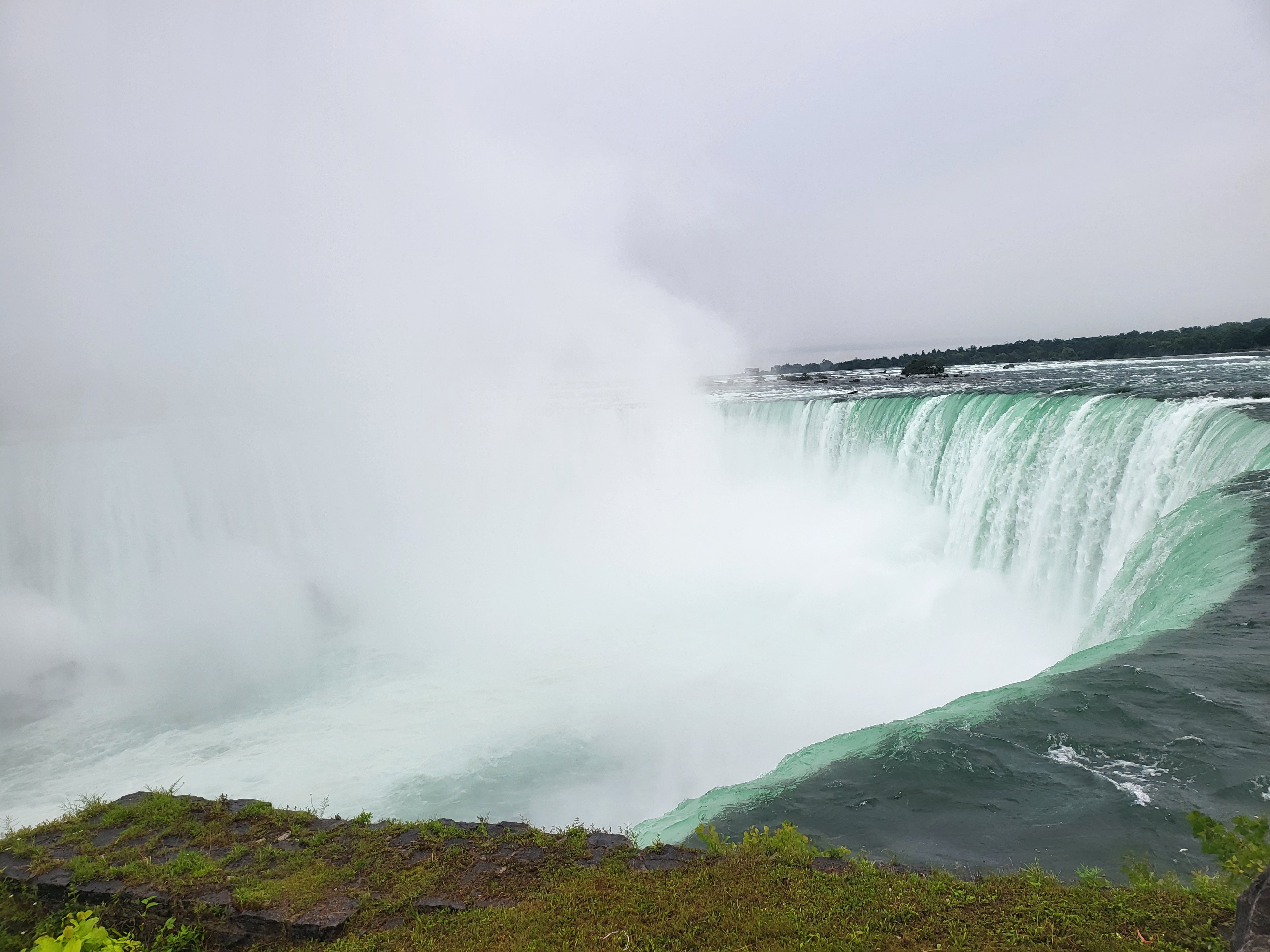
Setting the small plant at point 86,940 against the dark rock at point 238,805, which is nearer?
the small plant at point 86,940

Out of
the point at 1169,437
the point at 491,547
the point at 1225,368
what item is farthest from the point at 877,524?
the point at 1225,368

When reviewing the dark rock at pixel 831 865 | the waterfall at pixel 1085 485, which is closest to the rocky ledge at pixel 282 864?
the dark rock at pixel 831 865

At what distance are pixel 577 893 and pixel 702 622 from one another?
11175 mm

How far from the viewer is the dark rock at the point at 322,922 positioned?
3.72 m

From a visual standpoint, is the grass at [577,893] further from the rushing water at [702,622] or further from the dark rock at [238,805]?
the rushing water at [702,622]

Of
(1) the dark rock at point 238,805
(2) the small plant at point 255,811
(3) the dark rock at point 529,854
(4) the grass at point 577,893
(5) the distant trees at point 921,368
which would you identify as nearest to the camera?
(4) the grass at point 577,893

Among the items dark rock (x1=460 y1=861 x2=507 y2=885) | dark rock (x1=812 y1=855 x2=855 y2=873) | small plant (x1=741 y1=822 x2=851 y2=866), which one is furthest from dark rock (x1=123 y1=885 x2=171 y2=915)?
dark rock (x1=812 y1=855 x2=855 y2=873)

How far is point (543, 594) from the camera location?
1792 centimetres

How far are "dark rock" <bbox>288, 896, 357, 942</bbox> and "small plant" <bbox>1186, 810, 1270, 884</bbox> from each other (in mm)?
4595

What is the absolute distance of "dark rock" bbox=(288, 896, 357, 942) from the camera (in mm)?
3725

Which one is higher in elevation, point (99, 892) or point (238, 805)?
point (99, 892)

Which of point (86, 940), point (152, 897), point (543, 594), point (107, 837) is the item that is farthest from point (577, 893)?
point (543, 594)

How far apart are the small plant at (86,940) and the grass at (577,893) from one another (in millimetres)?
197

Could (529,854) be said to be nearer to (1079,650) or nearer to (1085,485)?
(1079,650)
